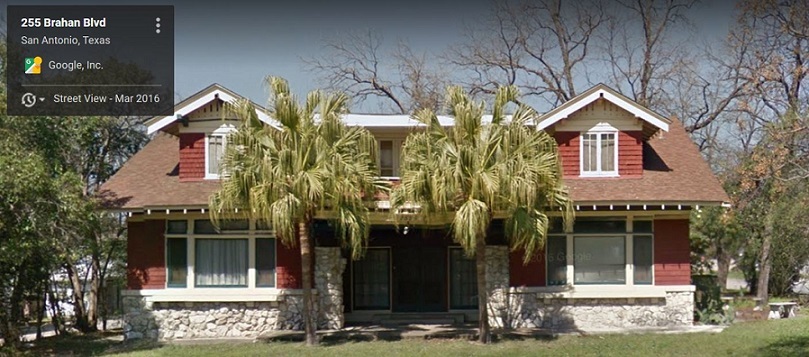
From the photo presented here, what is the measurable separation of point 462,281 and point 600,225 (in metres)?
3.96

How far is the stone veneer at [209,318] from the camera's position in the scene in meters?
17.2

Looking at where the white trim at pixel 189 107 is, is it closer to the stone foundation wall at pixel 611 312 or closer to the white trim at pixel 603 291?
the white trim at pixel 603 291

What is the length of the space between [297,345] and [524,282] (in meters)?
5.37

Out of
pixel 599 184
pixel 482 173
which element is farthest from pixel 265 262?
pixel 599 184

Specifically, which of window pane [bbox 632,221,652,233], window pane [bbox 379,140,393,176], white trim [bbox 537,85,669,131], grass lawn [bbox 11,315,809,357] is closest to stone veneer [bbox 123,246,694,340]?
grass lawn [bbox 11,315,809,357]

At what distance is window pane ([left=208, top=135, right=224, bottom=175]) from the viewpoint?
17.7 meters

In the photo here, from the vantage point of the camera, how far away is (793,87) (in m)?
23.8

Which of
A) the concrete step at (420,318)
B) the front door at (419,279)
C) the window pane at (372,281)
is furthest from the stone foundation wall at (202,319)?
the front door at (419,279)

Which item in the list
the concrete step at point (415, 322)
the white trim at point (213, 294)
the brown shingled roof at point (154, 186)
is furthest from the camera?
the concrete step at point (415, 322)

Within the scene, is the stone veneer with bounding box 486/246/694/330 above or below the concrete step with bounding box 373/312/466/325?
above

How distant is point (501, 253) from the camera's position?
1761 cm

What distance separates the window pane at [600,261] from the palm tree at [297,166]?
536 centimetres

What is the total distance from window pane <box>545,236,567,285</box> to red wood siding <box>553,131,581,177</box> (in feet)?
5.17

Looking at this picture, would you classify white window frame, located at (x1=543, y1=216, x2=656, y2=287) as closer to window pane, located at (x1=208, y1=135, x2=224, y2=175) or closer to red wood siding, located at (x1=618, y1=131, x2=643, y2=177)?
red wood siding, located at (x1=618, y1=131, x2=643, y2=177)
